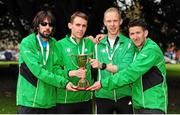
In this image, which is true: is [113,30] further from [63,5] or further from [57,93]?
[63,5]

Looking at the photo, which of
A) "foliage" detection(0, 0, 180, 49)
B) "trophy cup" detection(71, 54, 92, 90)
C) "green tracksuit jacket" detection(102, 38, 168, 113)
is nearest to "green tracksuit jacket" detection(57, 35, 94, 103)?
"trophy cup" detection(71, 54, 92, 90)

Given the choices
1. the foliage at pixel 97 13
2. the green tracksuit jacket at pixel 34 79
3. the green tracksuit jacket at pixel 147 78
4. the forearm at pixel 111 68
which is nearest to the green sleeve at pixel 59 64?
the green tracksuit jacket at pixel 34 79

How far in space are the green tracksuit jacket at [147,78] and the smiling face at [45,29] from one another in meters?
1.03

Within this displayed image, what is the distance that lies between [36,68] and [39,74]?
0.27 ft

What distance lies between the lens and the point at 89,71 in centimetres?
623

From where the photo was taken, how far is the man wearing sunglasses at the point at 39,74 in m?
5.69

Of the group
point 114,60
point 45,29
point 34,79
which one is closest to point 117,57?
point 114,60

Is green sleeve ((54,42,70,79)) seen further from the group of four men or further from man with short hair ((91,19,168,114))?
man with short hair ((91,19,168,114))

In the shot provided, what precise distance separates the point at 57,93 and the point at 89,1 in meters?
12.4

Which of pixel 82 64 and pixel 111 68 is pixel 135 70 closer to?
pixel 111 68

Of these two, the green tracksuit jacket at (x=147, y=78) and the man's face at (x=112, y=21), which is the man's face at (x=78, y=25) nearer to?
the man's face at (x=112, y=21)

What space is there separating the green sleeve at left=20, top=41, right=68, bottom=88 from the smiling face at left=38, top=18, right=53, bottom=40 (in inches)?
8.5

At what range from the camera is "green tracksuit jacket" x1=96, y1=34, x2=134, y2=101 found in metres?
5.96

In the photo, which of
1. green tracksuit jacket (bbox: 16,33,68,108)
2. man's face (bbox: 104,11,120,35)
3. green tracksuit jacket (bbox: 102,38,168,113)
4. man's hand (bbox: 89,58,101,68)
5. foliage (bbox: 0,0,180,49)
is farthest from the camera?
foliage (bbox: 0,0,180,49)
